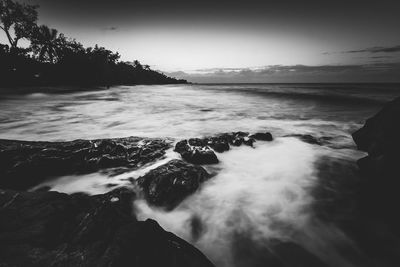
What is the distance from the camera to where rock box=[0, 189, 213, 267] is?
180cm

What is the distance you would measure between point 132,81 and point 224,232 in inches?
3369

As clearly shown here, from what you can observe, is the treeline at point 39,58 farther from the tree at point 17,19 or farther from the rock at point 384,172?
the rock at point 384,172

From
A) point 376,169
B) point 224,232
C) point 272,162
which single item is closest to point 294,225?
point 224,232

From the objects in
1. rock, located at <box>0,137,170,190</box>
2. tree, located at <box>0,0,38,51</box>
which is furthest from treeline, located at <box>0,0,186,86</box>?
rock, located at <box>0,137,170,190</box>

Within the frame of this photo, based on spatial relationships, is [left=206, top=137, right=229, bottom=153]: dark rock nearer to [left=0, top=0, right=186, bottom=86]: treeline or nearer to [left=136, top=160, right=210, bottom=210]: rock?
[left=136, top=160, right=210, bottom=210]: rock

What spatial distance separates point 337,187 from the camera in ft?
14.5

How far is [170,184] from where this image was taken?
376cm

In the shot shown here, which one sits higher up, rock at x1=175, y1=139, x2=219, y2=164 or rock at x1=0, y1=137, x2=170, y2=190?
rock at x1=0, y1=137, x2=170, y2=190

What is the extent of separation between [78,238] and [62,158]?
3.09 meters

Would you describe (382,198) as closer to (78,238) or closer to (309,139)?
(309,139)

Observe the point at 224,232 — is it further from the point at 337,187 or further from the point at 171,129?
the point at 171,129

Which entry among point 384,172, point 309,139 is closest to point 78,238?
point 384,172

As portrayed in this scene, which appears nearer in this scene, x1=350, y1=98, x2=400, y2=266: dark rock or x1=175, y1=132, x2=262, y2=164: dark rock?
x1=350, y1=98, x2=400, y2=266: dark rock

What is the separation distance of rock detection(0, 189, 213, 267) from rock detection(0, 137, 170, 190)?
170cm
